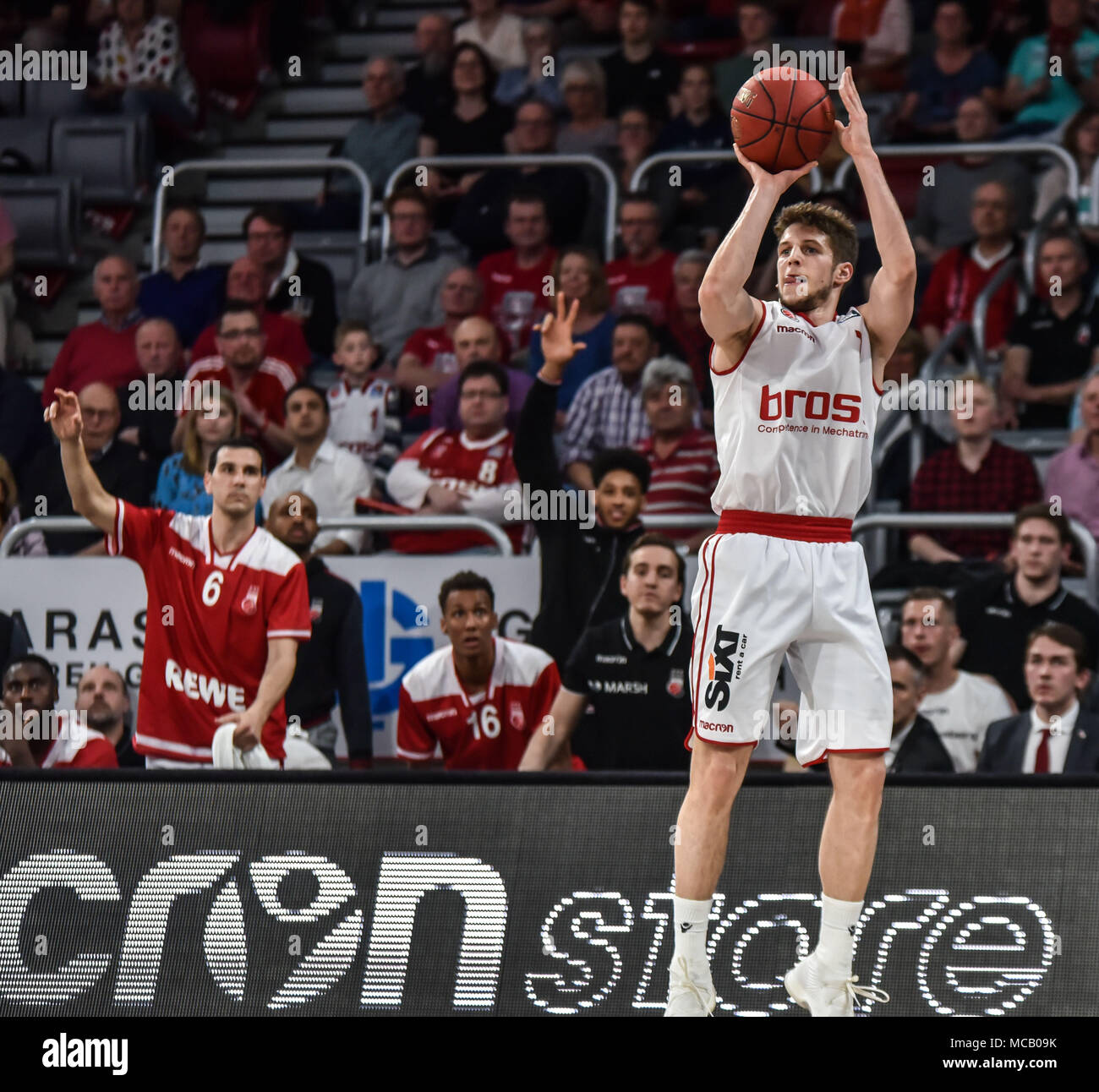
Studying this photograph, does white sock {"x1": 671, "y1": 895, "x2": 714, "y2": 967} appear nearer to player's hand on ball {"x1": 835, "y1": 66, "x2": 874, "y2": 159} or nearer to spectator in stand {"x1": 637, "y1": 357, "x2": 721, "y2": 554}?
player's hand on ball {"x1": 835, "y1": 66, "x2": 874, "y2": 159}

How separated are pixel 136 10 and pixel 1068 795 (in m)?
9.20

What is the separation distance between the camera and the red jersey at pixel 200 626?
21.9 ft

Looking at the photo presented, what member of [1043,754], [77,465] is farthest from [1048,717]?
[77,465]

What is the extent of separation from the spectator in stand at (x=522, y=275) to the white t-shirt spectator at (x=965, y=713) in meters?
3.65

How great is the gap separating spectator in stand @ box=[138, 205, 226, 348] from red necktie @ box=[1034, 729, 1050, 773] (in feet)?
18.8

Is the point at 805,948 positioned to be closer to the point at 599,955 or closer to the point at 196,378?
the point at 599,955

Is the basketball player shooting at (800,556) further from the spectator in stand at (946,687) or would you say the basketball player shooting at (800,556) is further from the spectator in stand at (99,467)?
the spectator in stand at (99,467)

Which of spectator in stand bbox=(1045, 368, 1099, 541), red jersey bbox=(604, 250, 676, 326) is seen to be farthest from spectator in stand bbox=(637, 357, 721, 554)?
spectator in stand bbox=(1045, 368, 1099, 541)

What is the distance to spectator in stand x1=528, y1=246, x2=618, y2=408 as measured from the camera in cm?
943

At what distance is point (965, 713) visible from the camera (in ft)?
24.0

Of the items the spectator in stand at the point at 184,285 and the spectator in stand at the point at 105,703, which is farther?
the spectator in stand at the point at 184,285

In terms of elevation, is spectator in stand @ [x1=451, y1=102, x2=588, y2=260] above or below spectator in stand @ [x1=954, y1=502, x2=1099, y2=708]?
above

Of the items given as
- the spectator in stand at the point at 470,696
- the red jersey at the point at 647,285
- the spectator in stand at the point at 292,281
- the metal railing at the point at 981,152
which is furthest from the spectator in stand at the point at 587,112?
the spectator in stand at the point at 470,696

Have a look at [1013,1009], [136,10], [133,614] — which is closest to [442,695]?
[133,614]
